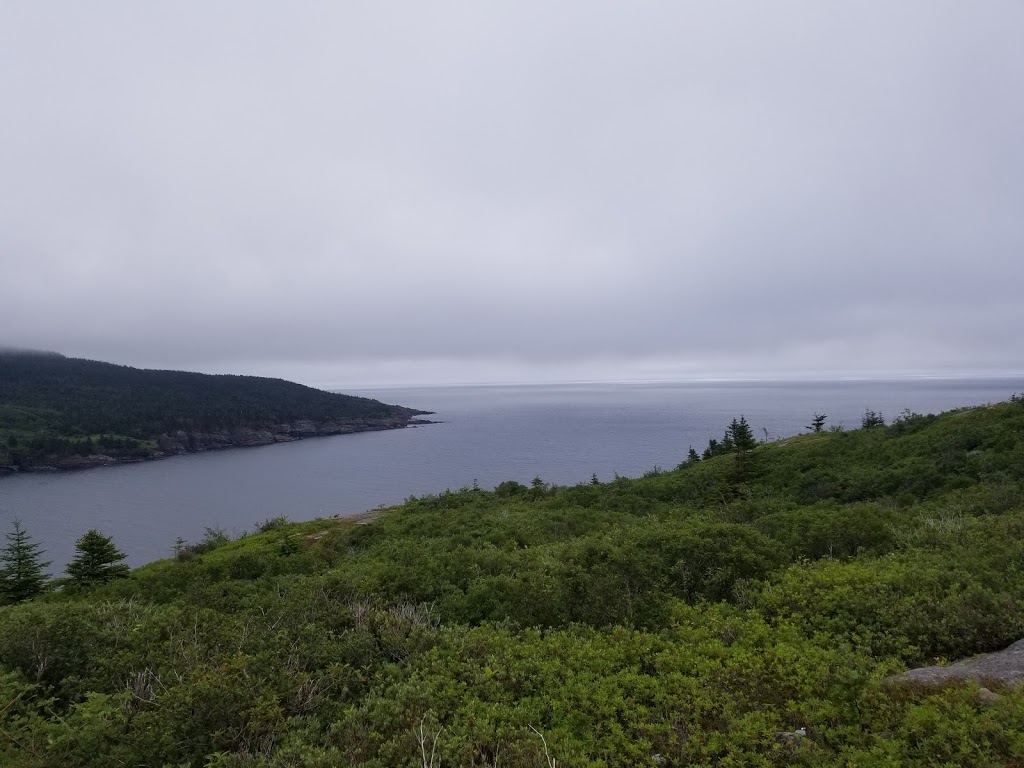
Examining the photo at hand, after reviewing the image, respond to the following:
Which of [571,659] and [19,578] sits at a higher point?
[571,659]

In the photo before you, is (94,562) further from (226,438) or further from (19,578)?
(226,438)

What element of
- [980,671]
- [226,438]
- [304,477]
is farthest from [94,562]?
[226,438]

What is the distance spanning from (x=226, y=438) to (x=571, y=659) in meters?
165

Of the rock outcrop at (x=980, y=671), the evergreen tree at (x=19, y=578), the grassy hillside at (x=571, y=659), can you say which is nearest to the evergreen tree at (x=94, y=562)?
the evergreen tree at (x=19, y=578)

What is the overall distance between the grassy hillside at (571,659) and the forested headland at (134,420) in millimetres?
Answer: 144320

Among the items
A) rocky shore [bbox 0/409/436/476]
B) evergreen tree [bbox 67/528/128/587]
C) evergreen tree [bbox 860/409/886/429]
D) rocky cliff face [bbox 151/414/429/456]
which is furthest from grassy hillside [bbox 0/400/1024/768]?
rocky cliff face [bbox 151/414/429/456]

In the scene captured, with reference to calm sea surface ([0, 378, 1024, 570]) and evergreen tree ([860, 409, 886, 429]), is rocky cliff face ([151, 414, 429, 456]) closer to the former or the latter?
calm sea surface ([0, 378, 1024, 570])

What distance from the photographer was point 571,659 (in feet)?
21.8

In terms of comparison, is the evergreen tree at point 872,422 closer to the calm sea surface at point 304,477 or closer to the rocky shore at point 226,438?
the calm sea surface at point 304,477

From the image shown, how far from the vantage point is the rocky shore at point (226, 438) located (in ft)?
372

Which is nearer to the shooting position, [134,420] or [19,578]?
[19,578]

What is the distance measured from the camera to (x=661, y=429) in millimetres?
131375

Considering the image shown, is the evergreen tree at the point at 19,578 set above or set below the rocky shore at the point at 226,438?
above

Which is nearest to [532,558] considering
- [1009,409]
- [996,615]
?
[996,615]
